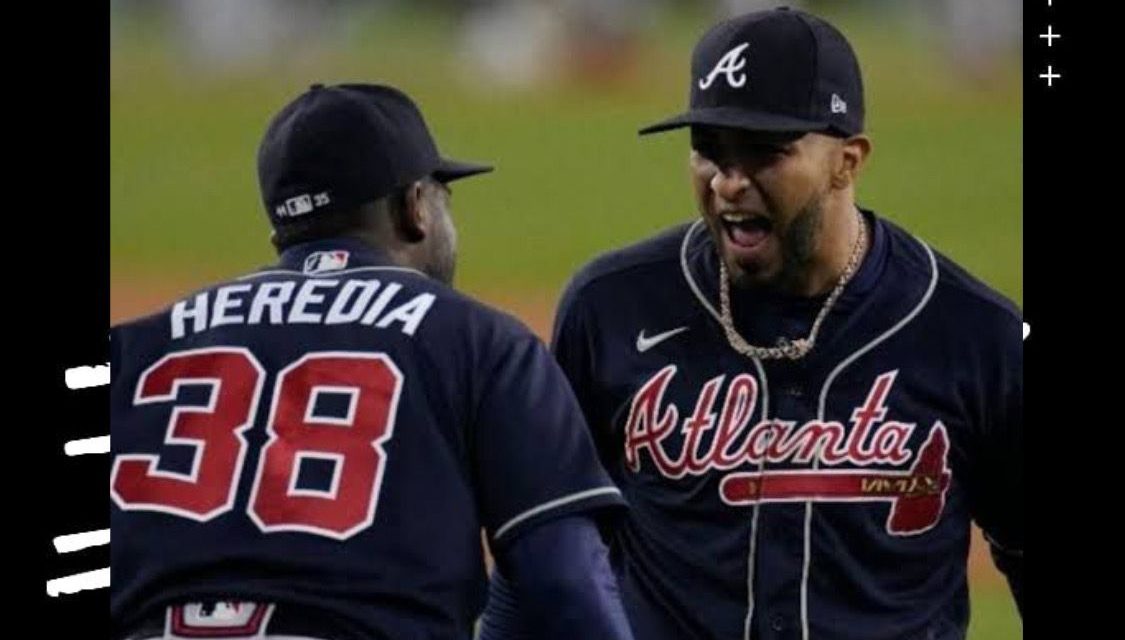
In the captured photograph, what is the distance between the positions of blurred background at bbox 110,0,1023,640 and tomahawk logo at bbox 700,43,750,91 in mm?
13147

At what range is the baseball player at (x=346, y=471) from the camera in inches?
137

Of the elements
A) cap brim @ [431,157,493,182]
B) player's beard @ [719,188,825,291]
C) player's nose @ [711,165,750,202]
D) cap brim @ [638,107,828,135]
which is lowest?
player's beard @ [719,188,825,291]

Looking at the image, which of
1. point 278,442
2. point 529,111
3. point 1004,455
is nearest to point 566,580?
point 278,442

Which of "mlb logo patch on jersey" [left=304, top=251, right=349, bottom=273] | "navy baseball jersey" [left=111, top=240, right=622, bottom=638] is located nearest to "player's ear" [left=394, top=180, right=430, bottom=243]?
"mlb logo patch on jersey" [left=304, top=251, right=349, bottom=273]

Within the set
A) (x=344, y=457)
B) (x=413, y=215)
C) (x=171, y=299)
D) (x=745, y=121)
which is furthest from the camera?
(x=171, y=299)

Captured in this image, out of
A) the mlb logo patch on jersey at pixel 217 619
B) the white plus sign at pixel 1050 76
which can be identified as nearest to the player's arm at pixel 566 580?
the mlb logo patch on jersey at pixel 217 619

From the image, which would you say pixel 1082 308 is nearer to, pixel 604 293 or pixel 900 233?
pixel 900 233

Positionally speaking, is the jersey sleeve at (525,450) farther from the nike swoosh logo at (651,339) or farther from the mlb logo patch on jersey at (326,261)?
→ the nike swoosh logo at (651,339)

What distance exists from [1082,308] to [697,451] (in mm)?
746

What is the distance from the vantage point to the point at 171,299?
16.0 meters

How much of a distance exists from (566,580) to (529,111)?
19.7 meters
